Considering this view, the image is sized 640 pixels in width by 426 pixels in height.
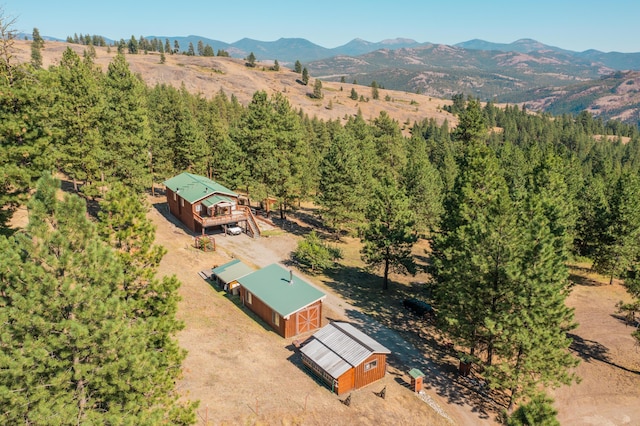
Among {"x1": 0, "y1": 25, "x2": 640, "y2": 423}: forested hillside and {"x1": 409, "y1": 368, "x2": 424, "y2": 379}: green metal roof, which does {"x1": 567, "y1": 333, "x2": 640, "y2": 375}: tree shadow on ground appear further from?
{"x1": 409, "y1": 368, "x2": 424, "y2": 379}: green metal roof

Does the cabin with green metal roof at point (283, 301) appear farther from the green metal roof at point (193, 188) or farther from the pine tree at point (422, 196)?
the pine tree at point (422, 196)

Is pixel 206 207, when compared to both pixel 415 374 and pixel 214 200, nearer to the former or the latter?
pixel 214 200

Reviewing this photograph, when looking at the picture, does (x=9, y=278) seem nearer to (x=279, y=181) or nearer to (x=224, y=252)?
(x=224, y=252)

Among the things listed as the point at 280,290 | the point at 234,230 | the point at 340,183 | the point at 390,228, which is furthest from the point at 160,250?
the point at 340,183

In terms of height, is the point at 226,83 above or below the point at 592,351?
above

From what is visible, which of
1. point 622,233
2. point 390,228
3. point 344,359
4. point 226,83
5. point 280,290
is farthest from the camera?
point 226,83

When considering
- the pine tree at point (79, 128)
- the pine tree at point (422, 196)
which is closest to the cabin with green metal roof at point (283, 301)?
the pine tree at point (79, 128)

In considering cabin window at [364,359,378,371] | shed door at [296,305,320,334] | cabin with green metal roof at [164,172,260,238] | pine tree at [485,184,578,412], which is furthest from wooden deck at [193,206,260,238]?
pine tree at [485,184,578,412]
